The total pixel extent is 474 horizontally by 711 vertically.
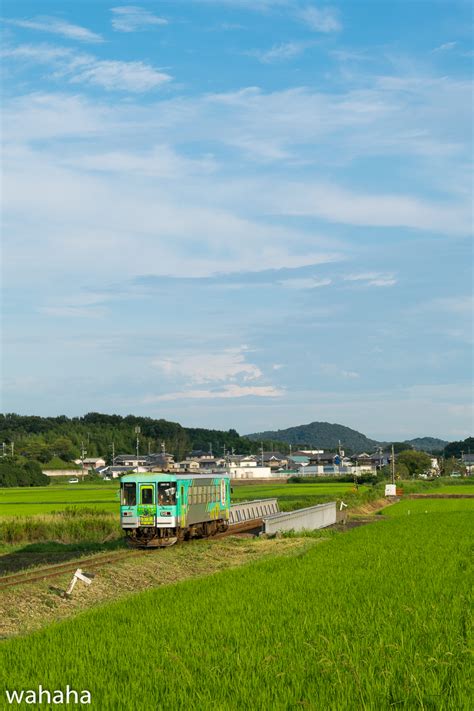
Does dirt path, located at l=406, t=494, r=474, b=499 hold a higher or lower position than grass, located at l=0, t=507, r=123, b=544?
lower

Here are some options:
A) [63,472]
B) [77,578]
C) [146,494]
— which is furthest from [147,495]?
[63,472]

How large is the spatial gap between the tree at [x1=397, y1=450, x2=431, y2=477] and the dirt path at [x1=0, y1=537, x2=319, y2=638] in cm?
13520

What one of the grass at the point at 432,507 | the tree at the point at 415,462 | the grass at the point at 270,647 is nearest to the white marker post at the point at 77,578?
the grass at the point at 270,647

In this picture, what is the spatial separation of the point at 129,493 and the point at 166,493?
4.68 ft

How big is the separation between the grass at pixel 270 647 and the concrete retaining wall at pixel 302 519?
64.7 feet

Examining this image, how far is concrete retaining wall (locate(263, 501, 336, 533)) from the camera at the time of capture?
41.3 m

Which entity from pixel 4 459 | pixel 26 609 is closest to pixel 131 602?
pixel 26 609

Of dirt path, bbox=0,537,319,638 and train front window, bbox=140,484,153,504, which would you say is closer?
dirt path, bbox=0,537,319,638

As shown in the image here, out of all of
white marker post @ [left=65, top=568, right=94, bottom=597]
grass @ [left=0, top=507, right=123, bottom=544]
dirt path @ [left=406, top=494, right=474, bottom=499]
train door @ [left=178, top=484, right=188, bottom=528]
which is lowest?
dirt path @ [left=406, top=494, right=474, bottom=499]

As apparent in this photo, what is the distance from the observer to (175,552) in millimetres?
32281

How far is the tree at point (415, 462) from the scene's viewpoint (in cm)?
16938

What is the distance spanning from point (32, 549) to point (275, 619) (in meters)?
27.7

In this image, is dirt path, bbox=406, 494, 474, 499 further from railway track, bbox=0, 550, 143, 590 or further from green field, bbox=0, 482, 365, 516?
railway track, bbox=0, 550, 143, 590

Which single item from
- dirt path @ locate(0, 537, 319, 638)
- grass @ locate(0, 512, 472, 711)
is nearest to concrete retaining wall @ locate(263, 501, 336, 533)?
dirt path @ locate(0, 537, 319, 638)
